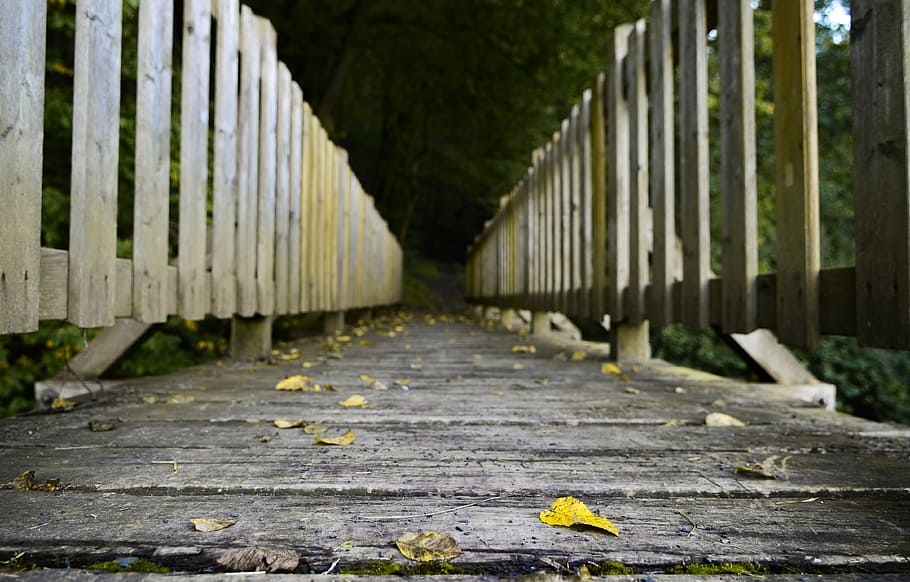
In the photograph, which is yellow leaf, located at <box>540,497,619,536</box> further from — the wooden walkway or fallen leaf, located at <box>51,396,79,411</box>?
fallen leaf, located at <box>51,396,79,411</box>

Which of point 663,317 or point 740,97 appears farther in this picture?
point 663,317

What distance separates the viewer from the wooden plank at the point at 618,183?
3.05 meters

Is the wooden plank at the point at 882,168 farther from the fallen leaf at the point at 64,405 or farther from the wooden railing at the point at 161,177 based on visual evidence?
the fallen leaf at the point at 64,405

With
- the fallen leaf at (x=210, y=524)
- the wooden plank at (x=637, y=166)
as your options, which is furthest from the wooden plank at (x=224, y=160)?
the wooden plank at (x=637, y=166)

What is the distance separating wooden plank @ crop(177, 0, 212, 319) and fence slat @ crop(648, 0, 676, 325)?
204 centimetres

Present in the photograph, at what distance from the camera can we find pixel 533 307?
5574 millimetres

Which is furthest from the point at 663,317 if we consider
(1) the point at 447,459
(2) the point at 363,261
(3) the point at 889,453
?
(2) the point at 363,261

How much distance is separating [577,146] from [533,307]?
1.95m

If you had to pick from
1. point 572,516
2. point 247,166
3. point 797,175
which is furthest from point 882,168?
point 247,166

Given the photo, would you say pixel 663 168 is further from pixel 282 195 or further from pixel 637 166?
pixel 282 195

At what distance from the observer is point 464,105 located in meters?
15.9

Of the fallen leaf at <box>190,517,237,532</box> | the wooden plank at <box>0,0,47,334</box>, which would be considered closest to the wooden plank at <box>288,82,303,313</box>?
the wooden plank at <box>0,0,47,334</box>

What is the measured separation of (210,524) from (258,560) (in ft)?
0.51

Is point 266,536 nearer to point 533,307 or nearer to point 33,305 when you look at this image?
point 33,305
